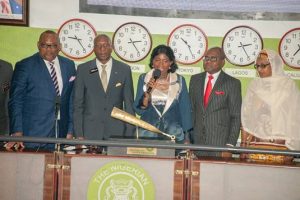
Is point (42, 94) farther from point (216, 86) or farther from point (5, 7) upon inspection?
point (216, 86)

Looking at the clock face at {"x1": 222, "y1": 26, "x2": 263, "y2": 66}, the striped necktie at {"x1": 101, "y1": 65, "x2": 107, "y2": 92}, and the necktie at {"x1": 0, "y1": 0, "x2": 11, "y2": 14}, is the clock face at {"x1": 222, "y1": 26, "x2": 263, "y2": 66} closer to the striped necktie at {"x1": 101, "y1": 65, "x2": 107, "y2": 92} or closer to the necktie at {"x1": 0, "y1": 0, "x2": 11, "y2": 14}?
the striped necktie at {"x1": 101, "y1": 65, "x2": 107, "y2": 92}

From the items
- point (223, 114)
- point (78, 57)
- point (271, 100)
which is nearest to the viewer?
point (271, 100)

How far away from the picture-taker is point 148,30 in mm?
5414

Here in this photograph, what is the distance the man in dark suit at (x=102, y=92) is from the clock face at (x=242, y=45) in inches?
65.3

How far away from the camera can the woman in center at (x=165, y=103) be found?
4301mm

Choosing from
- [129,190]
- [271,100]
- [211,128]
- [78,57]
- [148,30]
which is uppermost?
[148,30]

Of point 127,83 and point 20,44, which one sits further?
point 20,44

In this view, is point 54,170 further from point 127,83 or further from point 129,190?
point 127,83

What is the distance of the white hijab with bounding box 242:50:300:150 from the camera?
404cm

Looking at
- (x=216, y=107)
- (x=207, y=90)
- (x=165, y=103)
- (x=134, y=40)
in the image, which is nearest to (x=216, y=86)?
(x=207, y=90)

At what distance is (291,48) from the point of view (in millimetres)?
5328

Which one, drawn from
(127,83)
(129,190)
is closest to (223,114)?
(127,83)

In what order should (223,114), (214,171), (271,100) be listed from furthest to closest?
(223,114), (271,100), (214,171)

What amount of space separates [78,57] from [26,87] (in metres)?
1.19
